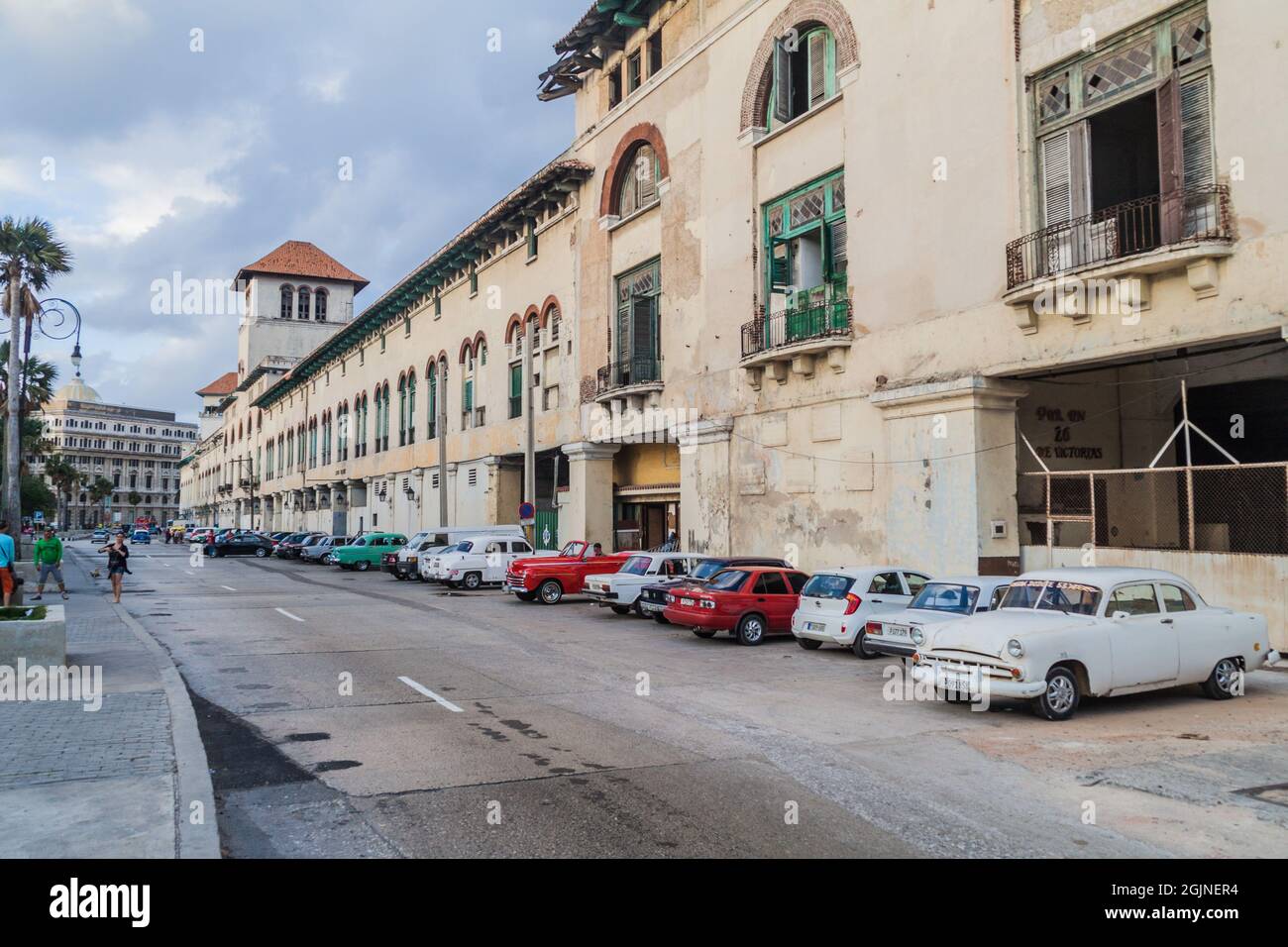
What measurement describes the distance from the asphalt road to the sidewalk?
12.5 inches

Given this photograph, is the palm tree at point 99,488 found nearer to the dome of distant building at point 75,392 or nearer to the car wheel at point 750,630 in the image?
the dome of distant building at point 75,392

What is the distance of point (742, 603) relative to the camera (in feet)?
53.7

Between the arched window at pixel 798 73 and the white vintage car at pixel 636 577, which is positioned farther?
the arched window at pixel 798 73

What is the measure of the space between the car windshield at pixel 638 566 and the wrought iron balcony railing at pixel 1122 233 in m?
9.17

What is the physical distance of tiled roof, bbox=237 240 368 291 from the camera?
285 feet

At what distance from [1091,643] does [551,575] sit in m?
15.3

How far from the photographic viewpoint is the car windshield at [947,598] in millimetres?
13399

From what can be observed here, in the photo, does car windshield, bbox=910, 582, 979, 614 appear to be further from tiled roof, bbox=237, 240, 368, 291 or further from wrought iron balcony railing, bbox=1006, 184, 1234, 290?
tiled roof, bbox=237, 240, 368, 291

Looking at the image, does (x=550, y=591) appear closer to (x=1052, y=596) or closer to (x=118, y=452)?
(x=1052, y=596)

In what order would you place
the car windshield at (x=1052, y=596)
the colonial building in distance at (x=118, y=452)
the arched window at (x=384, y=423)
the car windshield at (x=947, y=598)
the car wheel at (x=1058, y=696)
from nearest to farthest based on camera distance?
the car wheel at (x=1058, y=696) → the car windshield at (x=1052, y=596) → the car windshield at (x=947, y=598) → the arched window at (x=384, y=423) → the colonial building in distance at (x=118, y=452)

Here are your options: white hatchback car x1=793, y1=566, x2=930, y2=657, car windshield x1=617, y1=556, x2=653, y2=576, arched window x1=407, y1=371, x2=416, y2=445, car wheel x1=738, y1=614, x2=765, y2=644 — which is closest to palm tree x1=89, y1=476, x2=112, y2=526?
arched window x1=407, y1=371, x2=416, y2=445

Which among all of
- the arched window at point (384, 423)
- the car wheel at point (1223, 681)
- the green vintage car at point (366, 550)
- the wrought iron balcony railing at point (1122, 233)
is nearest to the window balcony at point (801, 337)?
the wrought iron balcony railing at point (1122, 233)

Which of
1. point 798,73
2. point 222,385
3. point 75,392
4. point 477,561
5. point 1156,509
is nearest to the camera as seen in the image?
point 1156,509

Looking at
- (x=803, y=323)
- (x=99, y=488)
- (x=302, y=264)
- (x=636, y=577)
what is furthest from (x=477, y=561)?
(x=99, y=488)
